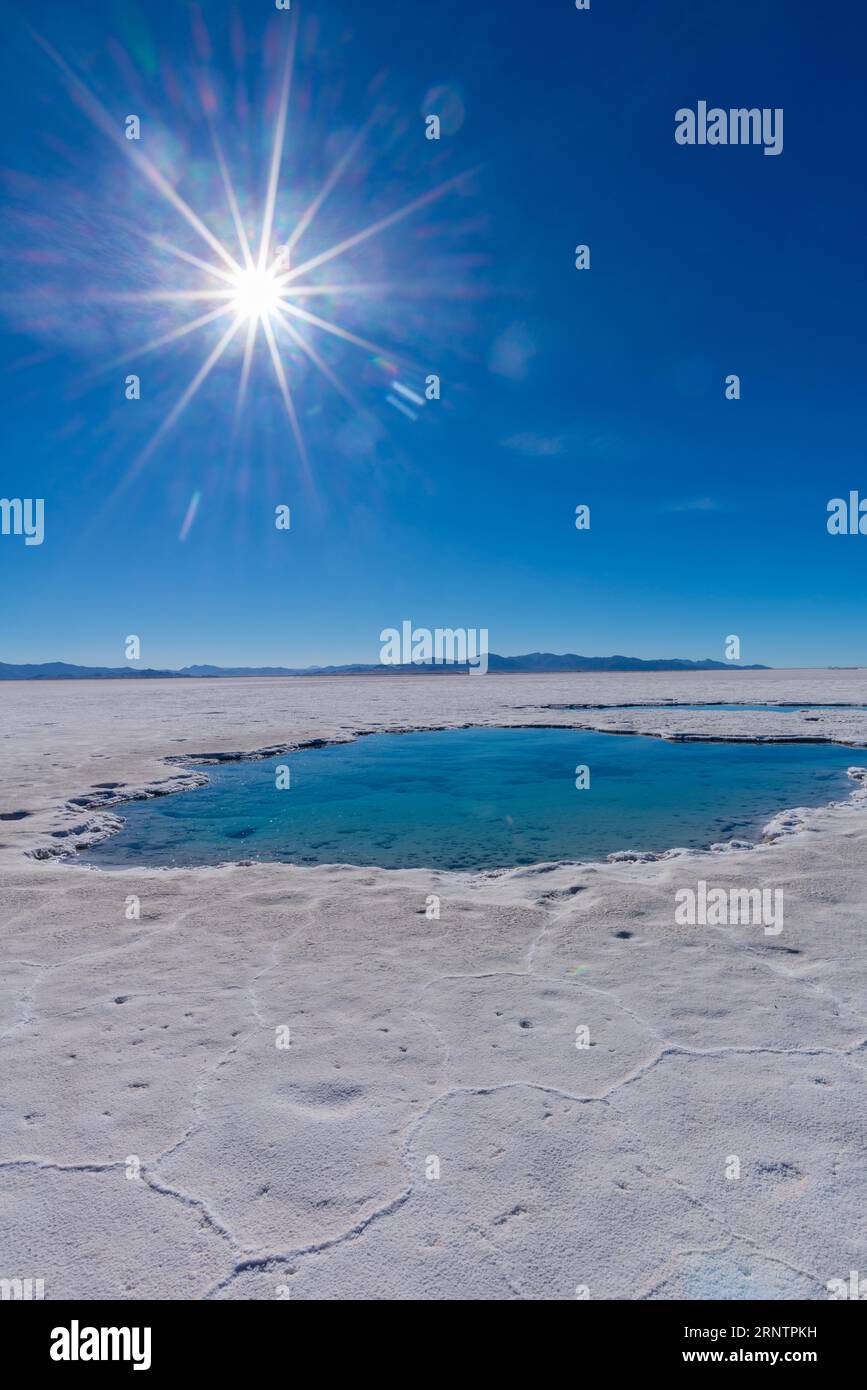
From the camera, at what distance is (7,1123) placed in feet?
9.84

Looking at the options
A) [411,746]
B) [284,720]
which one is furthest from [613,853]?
[284,720]

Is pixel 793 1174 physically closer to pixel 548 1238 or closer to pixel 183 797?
pixel 548 1238

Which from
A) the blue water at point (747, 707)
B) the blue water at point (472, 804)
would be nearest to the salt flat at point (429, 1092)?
the blue water at point (472, 804)

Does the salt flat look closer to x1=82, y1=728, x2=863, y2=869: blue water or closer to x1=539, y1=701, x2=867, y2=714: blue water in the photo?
x1=82, y1=728, x2=863, y2=869: blue water

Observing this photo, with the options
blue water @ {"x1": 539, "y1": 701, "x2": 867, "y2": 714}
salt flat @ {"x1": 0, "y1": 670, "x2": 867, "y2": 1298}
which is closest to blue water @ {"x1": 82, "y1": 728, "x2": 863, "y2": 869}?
salt flat @ {"x1": 0, "y1": 670, "x2": 867, "y2": 1298}

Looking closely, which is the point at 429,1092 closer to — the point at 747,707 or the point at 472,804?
the point at 472,804

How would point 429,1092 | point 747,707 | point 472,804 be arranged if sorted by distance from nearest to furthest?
point 429,1092
point 472,804
point 747,707

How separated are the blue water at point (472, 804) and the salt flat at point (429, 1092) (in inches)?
75.5

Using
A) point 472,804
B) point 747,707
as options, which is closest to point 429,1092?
point 472,804

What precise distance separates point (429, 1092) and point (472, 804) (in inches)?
304

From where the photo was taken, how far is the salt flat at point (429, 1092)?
7.67 feet

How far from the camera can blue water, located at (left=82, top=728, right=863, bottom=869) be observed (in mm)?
8242

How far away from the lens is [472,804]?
10.9 m

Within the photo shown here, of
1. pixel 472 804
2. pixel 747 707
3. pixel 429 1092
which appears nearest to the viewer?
pixel 429 1092
